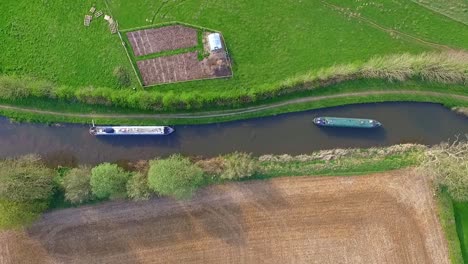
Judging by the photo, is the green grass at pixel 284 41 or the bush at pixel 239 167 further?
the green grass at pixel 284 41

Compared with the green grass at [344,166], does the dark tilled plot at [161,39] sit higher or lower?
higher

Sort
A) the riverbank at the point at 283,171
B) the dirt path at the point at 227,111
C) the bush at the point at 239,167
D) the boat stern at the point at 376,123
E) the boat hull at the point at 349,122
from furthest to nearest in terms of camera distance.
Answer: the dirt path at the point at 227,111, the boat stern at the point at 376,123, the boat hull at the point at 349,122, the bush at the point at 239,167, the riverbank at the point at 283,171

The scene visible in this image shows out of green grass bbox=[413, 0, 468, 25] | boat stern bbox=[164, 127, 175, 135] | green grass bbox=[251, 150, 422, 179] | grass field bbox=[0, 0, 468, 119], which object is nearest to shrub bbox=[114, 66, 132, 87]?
grass field bbox=[0, 0, 468, 119]

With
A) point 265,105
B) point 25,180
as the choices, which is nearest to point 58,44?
point 25,180

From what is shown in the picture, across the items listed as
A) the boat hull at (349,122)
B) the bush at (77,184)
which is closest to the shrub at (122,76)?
the bush at (77,184)

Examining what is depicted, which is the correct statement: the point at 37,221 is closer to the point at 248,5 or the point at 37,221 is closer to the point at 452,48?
the point at 248,5

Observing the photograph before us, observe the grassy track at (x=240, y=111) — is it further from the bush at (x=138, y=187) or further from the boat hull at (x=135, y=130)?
the bush at (x=138, y=187)

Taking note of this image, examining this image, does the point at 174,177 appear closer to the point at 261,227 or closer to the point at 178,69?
the point at 261,227
